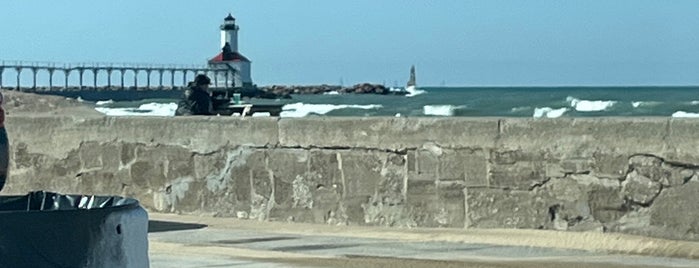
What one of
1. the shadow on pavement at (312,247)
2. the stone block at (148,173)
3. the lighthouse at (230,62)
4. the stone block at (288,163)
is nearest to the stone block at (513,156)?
the shadow on pavement at (312,247)

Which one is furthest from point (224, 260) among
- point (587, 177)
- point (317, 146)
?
point (587, 177)

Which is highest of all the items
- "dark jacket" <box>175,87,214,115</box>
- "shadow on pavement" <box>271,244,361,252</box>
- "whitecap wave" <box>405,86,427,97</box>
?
"whitecap wave" <box>405,86,427,97</box>

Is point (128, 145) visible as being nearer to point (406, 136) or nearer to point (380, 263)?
point (406, 136)

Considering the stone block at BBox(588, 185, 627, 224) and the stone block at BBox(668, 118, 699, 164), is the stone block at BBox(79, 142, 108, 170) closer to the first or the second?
the stone block at BBox(588, 185, 627, 224)

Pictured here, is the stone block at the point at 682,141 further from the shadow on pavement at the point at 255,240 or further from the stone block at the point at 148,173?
the stone block at the point at 148,173

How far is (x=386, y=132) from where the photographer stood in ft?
34.4

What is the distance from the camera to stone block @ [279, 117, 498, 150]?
10.1 m

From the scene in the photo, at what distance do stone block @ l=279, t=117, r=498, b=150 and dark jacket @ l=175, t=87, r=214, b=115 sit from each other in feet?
12.7

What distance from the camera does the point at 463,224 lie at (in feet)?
33.4

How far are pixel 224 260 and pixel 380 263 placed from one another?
3.62ft

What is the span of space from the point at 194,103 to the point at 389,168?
4.79 meters

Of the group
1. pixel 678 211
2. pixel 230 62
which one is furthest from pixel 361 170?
pixel 230 62

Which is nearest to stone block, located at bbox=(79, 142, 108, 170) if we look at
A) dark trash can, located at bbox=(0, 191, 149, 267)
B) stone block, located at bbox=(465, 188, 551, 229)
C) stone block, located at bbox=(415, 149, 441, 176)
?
stone block, located at bbox=(415, 149, 441, 176)

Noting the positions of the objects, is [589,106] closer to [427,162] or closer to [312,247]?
[427,162]
